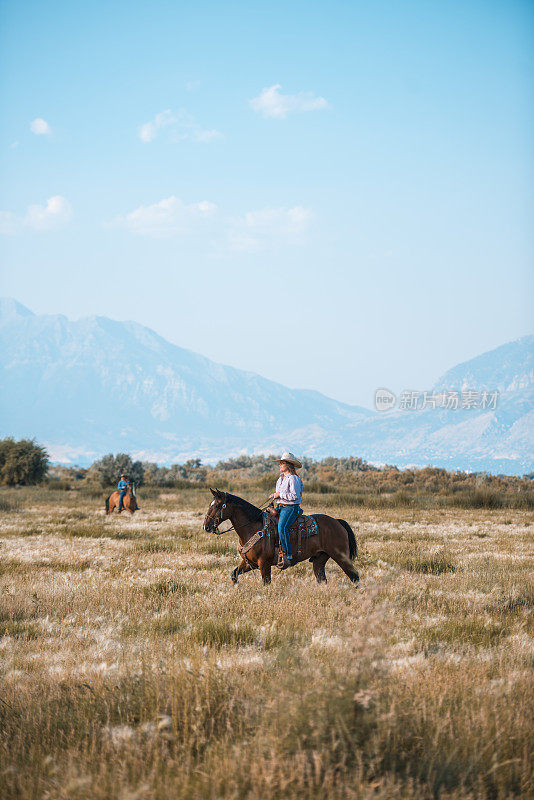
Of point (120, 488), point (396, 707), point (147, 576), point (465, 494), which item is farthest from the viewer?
point (465, 494)

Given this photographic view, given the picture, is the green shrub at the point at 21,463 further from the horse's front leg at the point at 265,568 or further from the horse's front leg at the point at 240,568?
the horse's front leg at the point at 265,568

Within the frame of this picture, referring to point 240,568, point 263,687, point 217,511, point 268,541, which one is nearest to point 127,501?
point 217,511

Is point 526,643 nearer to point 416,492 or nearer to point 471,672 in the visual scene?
point 471,672

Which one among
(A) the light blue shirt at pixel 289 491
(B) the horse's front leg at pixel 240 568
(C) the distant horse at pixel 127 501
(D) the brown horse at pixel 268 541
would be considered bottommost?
(C) the distant horse at pixel 127 501

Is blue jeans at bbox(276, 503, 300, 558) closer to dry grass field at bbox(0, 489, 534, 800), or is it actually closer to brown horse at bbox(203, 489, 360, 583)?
brown horse at bbox(203, 489, 360, 583)

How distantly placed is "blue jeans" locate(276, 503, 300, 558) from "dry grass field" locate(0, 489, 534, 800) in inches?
28.1

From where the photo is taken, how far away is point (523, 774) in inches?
138

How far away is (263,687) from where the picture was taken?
4.72 m

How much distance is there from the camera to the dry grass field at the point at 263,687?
3.37 meters

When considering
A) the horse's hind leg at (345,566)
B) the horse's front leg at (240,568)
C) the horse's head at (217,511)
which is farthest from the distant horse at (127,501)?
the horse's hind leg at (345,566)

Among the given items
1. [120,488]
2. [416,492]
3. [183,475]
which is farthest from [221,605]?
[183,475]

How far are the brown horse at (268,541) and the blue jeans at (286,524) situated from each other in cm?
17

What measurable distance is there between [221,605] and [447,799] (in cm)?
536

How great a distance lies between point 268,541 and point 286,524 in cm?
49
